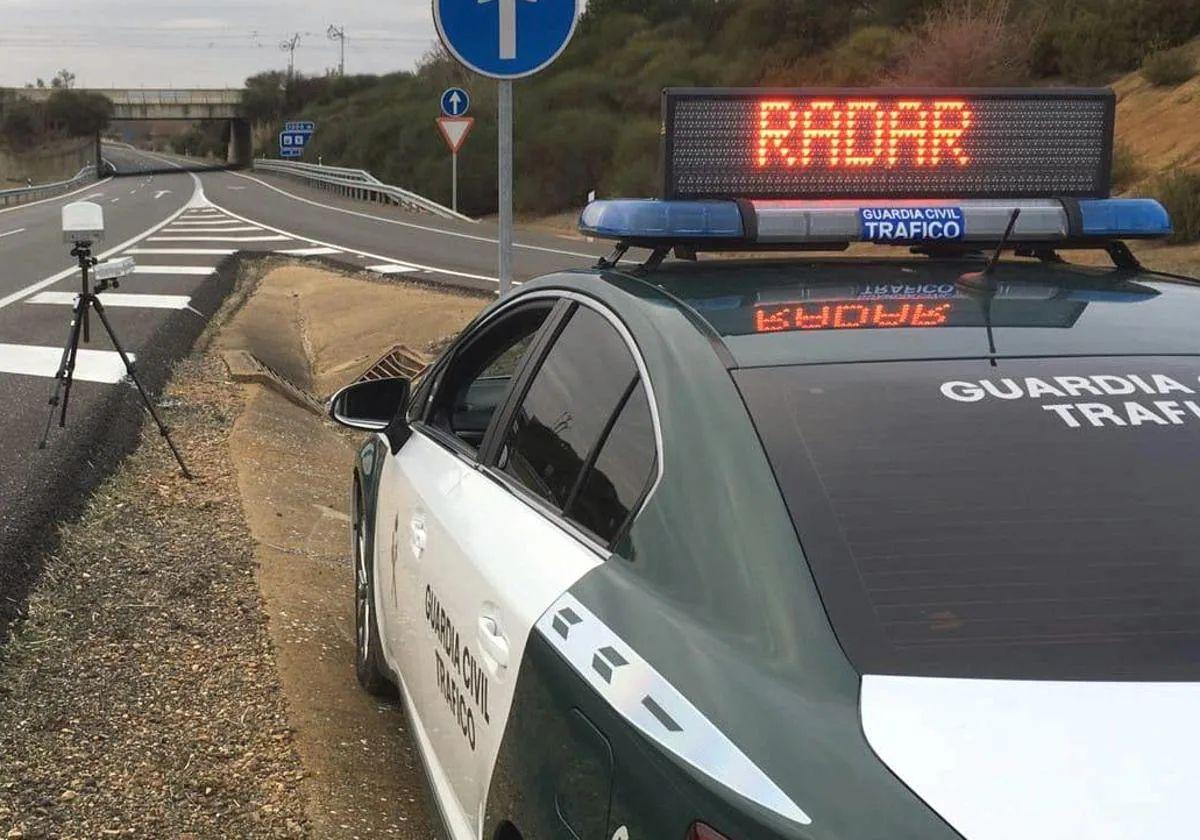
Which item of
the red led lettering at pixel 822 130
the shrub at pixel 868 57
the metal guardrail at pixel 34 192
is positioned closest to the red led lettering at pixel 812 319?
the red led lettering at pixel 822 130

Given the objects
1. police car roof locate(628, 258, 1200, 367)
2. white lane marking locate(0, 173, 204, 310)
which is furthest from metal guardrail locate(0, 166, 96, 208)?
police car roof locate(628, 258, 1200, 367)

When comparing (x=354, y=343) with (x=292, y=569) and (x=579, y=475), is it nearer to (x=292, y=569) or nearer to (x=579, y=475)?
(x=292, y=569)

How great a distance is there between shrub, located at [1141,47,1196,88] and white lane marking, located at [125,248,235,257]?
20.7 meters

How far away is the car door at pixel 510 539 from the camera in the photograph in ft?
7.07

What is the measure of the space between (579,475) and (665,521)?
47 cm

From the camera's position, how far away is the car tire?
152 inches

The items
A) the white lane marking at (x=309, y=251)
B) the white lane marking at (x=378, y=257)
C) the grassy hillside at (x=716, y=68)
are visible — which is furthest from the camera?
the grassy hillside at (x=716, y=68)

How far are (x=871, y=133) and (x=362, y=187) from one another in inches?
1553

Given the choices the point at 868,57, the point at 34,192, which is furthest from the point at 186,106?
the point at 868,57

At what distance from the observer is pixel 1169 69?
27.6 meters

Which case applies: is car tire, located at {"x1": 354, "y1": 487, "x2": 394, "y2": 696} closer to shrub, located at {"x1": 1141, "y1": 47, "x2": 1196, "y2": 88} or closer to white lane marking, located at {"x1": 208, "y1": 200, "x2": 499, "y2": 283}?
white lane marking, located at {"x1": 208, "y1": 200, "x2": 499, "y2": 283}

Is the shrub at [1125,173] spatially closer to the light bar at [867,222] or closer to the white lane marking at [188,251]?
the white lane marking at [188,251]

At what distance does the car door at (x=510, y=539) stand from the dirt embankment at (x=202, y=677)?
751 mm

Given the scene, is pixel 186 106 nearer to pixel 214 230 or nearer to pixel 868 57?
pixel 868 57
